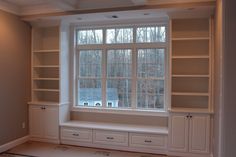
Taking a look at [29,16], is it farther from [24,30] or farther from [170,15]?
[170,15]

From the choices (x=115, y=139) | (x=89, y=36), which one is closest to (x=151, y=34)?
(x=89, y=36)

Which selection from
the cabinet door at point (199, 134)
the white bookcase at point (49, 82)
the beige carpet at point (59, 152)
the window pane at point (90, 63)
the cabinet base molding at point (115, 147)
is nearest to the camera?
the cabinet door at point (199, 134)

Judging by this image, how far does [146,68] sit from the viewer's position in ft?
15.9

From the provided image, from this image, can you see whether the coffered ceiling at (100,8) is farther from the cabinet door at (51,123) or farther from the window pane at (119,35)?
the cabinet door at (51,123)

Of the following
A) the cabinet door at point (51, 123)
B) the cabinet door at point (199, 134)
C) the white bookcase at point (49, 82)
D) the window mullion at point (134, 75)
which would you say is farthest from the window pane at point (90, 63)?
the cabinet door at point (199, 134)

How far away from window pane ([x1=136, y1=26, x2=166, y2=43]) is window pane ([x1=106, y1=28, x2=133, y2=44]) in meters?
0.17

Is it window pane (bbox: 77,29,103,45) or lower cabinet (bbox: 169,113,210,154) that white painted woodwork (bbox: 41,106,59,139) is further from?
lower cabinet (bbox: 169,113,210,154)

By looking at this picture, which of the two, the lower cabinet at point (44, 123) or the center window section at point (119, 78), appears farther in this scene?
the center window section at point (119, 78)

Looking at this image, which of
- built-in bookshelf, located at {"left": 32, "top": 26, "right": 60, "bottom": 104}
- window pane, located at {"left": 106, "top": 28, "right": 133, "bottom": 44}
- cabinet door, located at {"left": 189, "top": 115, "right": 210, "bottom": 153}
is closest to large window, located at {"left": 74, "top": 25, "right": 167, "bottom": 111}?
window pane, located at {"left": 106, "top": 28, "right": 133, "bottom": 44}

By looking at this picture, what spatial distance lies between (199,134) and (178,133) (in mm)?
353

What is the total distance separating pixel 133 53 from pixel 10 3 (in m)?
2.53

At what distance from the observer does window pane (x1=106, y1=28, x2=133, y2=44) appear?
4.93m

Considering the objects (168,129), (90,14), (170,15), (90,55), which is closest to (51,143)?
(90,55)

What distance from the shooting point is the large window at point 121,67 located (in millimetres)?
4777
